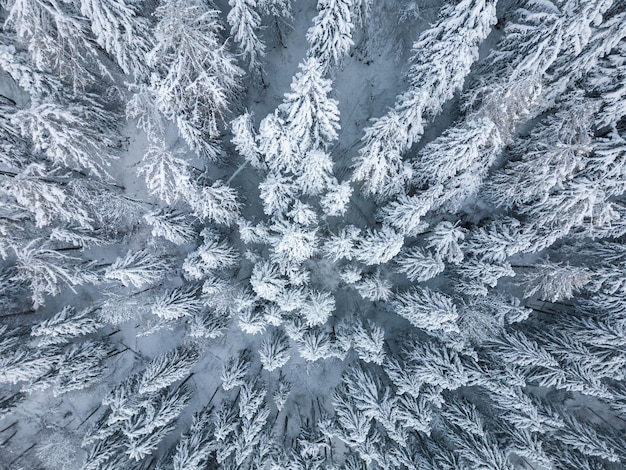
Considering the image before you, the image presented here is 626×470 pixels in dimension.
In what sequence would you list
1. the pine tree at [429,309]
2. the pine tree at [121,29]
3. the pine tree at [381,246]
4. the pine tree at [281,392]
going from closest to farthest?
the pine tree at [121,29] → the pine tree at [381,246] → the pine tree at [429,309] → the pine tree at [281,392]

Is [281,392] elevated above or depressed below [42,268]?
below

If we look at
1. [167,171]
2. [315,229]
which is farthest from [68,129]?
[315,229]

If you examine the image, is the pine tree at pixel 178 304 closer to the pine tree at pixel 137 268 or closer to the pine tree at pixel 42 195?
the pine tree at pixel 137 268

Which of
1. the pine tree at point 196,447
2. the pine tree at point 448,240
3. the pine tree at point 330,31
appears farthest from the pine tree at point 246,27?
the pine tree at point 196,447

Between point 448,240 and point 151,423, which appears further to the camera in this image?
point 151,423

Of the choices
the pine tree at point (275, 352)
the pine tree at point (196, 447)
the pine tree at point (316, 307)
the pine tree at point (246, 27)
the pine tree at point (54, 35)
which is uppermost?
the pine tree at point (246, 27)

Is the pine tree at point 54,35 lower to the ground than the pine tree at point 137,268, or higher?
higher

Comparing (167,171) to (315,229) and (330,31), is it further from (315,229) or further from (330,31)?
(330,31)

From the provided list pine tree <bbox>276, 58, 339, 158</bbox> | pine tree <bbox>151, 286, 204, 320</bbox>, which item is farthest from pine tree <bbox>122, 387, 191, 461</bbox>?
pine tree <bbox>276, 58, 339, 158</bbox>
